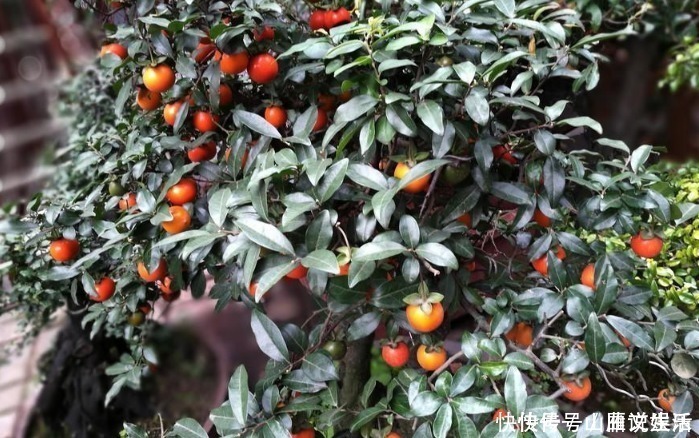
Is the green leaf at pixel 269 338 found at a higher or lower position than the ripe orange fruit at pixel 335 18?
lower

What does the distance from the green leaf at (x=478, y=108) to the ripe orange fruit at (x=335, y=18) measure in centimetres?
33

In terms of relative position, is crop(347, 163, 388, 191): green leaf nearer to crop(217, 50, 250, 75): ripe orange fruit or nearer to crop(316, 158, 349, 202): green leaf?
crop(316, 158, 349, 202): green leaf

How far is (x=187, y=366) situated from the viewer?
1.98 metres

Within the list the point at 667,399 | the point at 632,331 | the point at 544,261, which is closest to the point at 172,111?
the point at 544,261

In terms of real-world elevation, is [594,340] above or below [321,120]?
below

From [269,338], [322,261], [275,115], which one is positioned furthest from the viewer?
[275,115]

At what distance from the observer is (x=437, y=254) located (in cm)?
64

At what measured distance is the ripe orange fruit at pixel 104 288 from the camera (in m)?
0.89

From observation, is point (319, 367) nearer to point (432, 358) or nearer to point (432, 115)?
point (432, 358)

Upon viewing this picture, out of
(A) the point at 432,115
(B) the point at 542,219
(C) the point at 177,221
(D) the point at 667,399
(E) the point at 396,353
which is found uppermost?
(A) the point at 432,115

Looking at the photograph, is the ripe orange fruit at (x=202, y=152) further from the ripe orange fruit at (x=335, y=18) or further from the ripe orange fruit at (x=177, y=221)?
the ripe orange fruit at (x=335, y=18)

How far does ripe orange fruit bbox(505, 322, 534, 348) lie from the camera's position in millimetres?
800

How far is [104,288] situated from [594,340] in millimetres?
740

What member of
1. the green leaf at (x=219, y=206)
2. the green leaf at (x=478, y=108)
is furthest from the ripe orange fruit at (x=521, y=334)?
the green leaf at (x=219, y=206)
